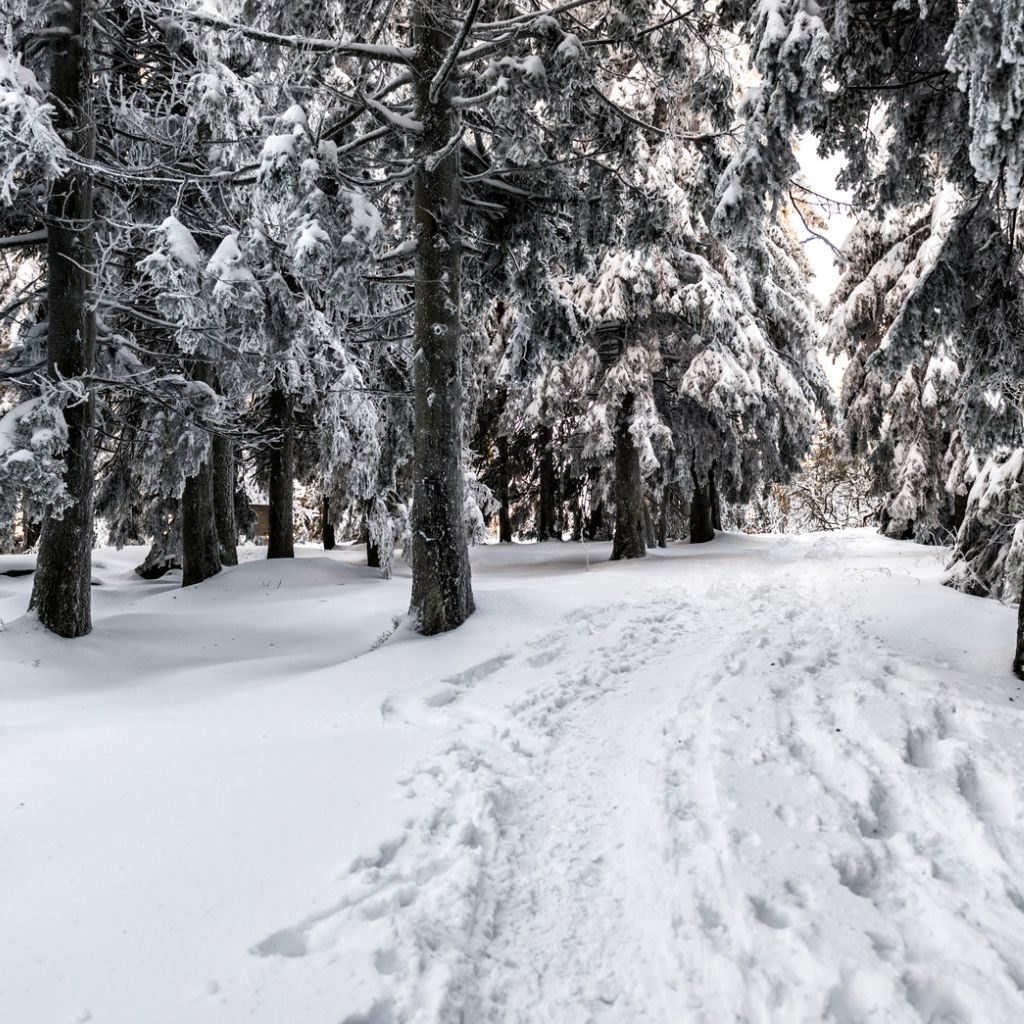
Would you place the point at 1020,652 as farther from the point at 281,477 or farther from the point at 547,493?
the point at 547,493

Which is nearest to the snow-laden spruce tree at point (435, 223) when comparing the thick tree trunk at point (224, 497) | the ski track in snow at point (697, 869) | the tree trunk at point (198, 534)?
the ski track in snow at point (697, 869)

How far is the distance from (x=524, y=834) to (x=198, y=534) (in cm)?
888

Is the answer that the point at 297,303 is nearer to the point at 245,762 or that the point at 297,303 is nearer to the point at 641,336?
the point at 245,762

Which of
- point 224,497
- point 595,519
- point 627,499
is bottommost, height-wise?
point 595,519

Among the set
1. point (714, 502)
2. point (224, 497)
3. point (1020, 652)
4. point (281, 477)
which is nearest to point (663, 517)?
point (714, 502)

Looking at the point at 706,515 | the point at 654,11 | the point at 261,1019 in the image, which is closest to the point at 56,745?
the point at 261,1019

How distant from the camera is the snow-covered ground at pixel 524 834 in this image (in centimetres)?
201

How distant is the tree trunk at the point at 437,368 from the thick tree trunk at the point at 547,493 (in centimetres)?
938

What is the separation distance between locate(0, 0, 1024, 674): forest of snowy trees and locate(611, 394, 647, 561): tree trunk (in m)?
0.44

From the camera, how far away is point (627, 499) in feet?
42.0

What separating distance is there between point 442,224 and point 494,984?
6453 millimetres

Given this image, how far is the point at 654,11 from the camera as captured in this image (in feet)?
23.5

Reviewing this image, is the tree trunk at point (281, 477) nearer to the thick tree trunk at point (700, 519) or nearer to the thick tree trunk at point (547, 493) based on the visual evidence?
the thick tree trunk at point (547, 493)

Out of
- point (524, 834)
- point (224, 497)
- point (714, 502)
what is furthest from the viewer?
point (714, 502)
